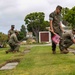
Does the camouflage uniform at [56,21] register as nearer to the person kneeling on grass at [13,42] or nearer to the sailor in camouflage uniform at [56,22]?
the sailor in camouflage uniform at [56,22]

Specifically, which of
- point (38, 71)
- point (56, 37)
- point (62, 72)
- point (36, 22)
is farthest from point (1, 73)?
point (36, 22)

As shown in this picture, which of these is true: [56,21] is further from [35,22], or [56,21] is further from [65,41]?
[35,22]

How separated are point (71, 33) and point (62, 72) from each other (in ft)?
25.4

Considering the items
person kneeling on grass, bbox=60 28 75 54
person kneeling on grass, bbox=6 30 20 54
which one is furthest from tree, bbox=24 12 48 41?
person kneeling on grass, bbox=60 28 75 54

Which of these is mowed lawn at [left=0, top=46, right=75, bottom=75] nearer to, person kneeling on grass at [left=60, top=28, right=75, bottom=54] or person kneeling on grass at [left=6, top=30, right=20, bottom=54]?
person kneeling on grass at [left=60, top=28, right=75, bottom=54]

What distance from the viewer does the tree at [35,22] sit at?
352ft

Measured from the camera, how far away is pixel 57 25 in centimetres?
1575

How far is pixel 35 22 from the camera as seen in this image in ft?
350

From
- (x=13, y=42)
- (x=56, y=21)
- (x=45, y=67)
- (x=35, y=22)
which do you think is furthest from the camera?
(x=35, y=22)

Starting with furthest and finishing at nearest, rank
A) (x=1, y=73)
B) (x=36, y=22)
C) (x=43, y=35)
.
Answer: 1. (x=36, y=22)
2. (x=43, y=35)
3. (x=1, y=73)

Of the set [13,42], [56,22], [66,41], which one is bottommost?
[13,42]

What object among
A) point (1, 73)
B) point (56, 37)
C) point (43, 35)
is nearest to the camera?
point (1, 73)

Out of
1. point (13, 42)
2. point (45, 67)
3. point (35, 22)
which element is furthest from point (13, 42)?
point (35, 22)

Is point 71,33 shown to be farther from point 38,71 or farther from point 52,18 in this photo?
point 38,71
